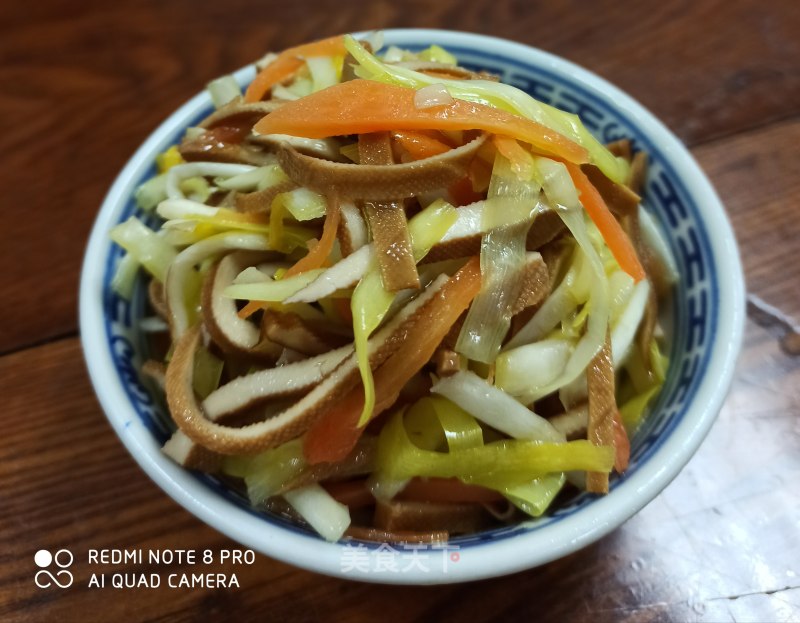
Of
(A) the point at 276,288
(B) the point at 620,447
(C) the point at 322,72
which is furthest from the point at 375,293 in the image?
(C) the point at 322,72

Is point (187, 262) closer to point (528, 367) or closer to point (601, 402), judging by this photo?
point (528, 367)

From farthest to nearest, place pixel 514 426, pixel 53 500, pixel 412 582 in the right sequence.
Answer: pixel 53 500, pixel 514 426, pixel 412 582

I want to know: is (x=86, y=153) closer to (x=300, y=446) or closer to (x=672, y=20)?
(x=300, y=446)

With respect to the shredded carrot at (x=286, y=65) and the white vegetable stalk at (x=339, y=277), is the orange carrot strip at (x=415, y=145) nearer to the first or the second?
the white vegetable stalk at (x=339, y=277)

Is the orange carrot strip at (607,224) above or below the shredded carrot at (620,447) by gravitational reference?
above

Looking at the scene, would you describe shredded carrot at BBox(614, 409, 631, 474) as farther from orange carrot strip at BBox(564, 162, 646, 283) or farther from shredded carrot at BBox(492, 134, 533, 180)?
shredded carrot at BBox(492, 134, 533, 180)

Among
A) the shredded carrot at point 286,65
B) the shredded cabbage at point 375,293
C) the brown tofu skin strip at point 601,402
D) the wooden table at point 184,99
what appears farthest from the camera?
the shredded carrot at point 286,65

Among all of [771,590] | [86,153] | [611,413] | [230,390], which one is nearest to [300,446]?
[230,390]

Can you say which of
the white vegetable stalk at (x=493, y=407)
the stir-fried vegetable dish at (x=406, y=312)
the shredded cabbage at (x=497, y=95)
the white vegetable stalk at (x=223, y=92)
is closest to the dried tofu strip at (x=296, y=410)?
the stir-fried vegetable dish at (x=406, y=312)

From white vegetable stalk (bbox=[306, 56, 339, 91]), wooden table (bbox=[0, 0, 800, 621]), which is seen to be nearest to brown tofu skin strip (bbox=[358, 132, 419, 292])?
white vegetable stalk (bbox=[306, 56, 339, 91])
